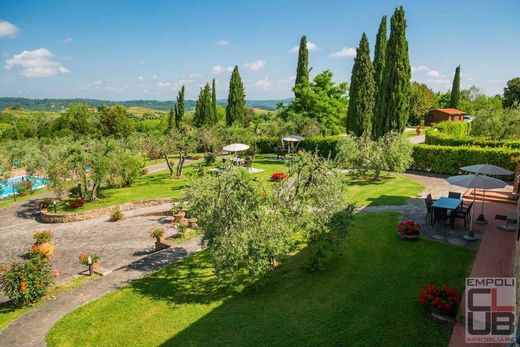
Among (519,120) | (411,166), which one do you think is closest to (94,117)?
(411,166)

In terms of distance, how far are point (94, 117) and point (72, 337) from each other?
76304mm

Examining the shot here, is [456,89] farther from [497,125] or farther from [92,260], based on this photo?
[92,260]

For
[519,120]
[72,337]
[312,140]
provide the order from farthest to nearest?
[312,140]
[519,120]
[72,337]

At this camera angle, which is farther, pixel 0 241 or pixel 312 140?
pixel 312 140

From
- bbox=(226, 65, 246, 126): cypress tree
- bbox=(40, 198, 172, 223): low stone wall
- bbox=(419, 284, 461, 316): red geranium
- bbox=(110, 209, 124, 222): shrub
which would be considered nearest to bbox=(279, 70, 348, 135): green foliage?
bbox=(226, 65, 246, 126): cypress tree

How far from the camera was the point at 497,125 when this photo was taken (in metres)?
35.7

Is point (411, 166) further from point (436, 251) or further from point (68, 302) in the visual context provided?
point (68, 302)

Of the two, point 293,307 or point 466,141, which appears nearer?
point 293,307

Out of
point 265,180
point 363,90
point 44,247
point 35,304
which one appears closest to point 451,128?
point 363,90

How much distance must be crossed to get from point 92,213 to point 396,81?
24773 millimetres

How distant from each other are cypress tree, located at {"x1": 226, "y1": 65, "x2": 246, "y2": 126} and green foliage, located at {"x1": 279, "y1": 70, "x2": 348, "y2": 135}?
→ 8.09 metres

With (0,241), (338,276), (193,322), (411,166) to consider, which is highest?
(411,166)

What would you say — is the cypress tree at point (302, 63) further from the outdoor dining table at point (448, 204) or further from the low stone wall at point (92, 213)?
the outdoor dining table at point (448, 204)

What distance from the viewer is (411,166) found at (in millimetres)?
27625
